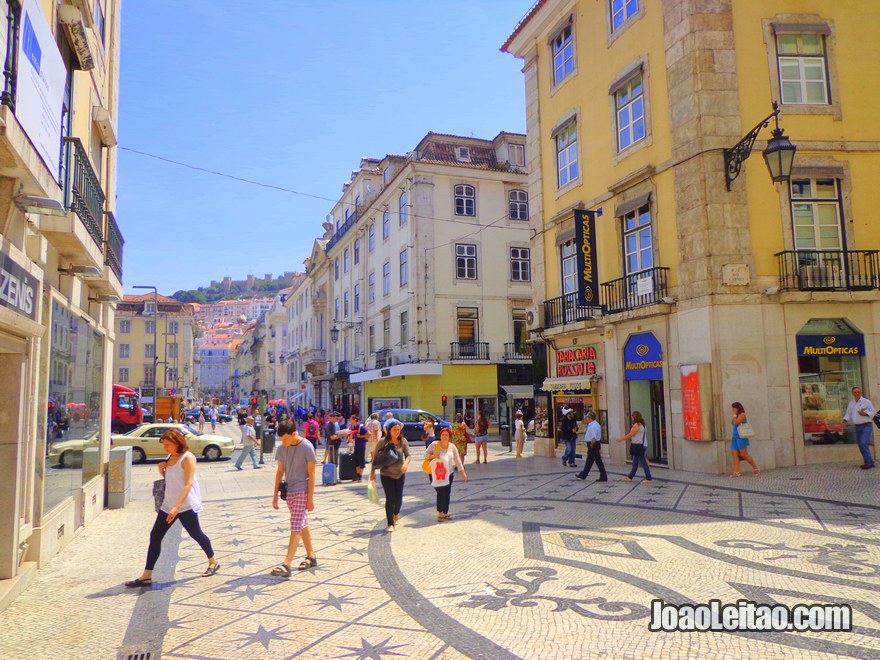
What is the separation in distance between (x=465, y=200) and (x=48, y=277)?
27.0m

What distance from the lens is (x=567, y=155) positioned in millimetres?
20156

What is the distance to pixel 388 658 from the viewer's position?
4.52 meters

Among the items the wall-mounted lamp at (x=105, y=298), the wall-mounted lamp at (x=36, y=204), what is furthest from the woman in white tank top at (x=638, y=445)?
the wall-mounted lamp at (x=36, y=204)

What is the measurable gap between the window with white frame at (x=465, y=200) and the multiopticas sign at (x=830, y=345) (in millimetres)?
20975

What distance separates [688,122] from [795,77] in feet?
9.84

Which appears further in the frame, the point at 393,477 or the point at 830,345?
the point at 830,345

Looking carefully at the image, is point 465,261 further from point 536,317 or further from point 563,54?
point 563,54

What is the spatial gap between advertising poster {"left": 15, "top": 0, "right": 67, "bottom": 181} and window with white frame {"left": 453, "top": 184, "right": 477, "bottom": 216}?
87.9 ft

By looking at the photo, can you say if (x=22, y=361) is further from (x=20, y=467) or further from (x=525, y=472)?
(x=525, y=472)

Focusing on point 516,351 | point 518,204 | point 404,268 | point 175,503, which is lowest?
point 175,503

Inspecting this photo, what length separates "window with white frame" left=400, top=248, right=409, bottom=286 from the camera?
32.9 m

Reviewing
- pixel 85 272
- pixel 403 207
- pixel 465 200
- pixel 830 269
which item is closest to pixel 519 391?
pixel 465 200

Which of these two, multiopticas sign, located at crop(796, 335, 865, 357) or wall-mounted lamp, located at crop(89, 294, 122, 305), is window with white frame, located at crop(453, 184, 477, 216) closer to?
multiopticas sign, located at crop(796, 335, 865, 357)

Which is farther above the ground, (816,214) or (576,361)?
(816,214)
